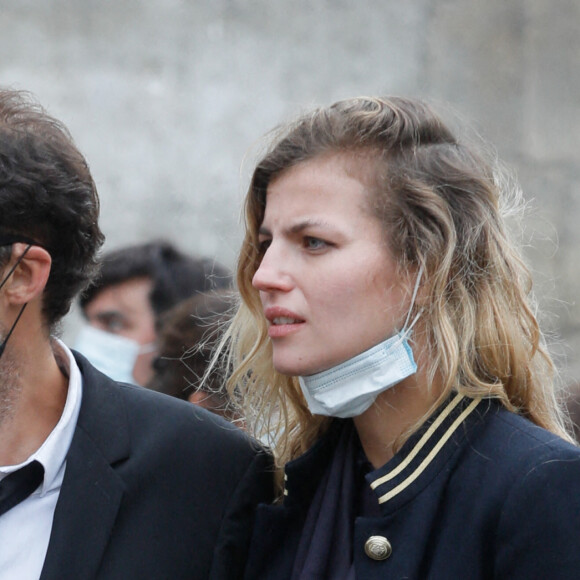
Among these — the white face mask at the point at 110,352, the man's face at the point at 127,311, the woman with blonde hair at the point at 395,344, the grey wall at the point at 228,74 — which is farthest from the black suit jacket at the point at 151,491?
the grey wall at the point at 228,74

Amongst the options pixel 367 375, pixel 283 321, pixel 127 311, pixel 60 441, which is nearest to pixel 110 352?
pixel 127 311

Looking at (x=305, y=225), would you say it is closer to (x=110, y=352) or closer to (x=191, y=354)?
(x=191, y=354)

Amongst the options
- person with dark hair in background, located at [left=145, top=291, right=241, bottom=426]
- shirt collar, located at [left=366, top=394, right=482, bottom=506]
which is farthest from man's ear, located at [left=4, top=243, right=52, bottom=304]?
person with dark hair in background, located at [left=145, top=291, right=241, bottom=426]

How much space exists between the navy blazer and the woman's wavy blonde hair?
0.11m

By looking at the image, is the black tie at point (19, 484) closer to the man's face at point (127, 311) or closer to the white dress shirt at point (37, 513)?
the white dress shirt at point (37, 513)

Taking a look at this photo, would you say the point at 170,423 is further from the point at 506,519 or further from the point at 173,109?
the point at 173,109

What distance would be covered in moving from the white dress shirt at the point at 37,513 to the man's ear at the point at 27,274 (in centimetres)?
29

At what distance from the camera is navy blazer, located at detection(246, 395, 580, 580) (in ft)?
7.81

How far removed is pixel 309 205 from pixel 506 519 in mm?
894

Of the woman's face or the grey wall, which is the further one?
the grey wall

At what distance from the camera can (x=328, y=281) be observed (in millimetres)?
2695

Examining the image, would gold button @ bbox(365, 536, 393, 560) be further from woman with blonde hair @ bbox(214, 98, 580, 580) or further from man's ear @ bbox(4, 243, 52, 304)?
man's ear @ bbox(4, 243, 52, 304)

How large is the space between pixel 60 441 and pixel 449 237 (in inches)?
44.8

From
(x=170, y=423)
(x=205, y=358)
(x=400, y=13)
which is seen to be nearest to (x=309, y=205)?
(x=170, y=423)
